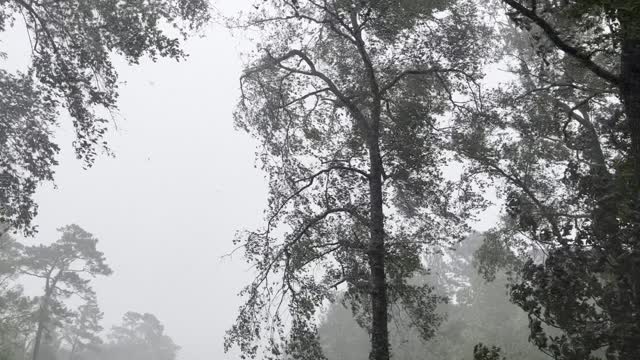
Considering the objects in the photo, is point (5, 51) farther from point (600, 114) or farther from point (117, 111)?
point (600, 114)

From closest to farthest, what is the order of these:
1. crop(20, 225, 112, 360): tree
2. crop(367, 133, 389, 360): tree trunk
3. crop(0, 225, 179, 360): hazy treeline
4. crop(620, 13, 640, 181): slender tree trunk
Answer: crop(620, 13, 640, 181): slender tree trunk → crop(367, 133, 389, 360): tree trunk → crop(0, 225, 179, 360): hazy treeline → crop(20, 225, 112, 360): tree

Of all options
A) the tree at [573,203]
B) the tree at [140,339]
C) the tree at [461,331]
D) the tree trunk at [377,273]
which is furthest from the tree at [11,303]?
the tree at [140,339]

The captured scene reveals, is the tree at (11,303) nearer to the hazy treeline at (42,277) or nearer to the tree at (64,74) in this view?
the hazy treeline at (42,277)

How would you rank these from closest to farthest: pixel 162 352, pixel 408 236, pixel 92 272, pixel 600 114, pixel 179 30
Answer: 1. pixel 179 30
2. pixel 408 236
3. pixel 600 114
4. pixel 92 272
5. pixel 162 352

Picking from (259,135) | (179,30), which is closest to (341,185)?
(259,135)

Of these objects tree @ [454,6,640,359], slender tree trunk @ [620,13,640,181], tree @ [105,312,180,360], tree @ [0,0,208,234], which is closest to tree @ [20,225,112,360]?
tree @ [0,0,208,234]

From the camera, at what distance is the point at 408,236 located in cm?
1090

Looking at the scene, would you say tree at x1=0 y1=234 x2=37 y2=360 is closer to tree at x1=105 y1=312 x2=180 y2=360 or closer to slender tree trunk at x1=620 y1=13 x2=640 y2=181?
slender tree trunk at x1=620 y1=13 x2=640 y2=181

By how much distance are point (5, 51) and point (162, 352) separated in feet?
264

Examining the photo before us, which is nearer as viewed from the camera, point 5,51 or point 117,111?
point 117,111

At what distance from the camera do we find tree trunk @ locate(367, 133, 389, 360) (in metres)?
8.68

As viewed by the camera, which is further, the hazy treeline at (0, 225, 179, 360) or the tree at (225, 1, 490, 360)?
the hazy treeline at (0, 225, 179, 360)

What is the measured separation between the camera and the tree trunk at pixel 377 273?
28.5 feet

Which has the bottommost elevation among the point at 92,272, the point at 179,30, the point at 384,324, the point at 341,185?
the point at 384,324
